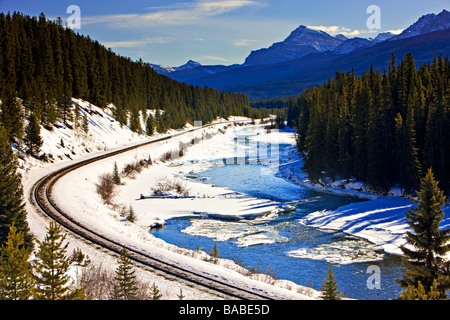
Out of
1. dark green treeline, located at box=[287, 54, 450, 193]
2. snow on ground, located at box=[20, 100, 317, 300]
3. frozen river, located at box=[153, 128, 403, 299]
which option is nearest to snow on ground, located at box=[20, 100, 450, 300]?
snow on ground, located at box=[20, 100, 317, 300]

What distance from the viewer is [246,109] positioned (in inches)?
7175

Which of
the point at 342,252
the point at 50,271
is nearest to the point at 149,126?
the point at 342,252

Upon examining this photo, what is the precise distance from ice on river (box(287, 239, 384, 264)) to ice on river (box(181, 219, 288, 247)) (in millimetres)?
2351

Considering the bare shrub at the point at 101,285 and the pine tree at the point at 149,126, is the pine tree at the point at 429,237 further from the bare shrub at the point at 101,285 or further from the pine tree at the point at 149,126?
the pine tree at the point at 149,126

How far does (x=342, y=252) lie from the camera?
68.3 ft

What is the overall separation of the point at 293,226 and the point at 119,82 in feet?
213

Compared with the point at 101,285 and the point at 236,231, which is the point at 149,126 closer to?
the point at 236,231

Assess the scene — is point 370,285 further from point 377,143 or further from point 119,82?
point 119,82

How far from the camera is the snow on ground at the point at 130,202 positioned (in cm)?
1415

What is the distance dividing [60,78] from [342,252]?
50.5 m

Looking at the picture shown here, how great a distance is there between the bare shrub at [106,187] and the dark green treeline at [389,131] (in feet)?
78.0

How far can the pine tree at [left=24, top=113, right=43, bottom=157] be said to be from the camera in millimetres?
35656
